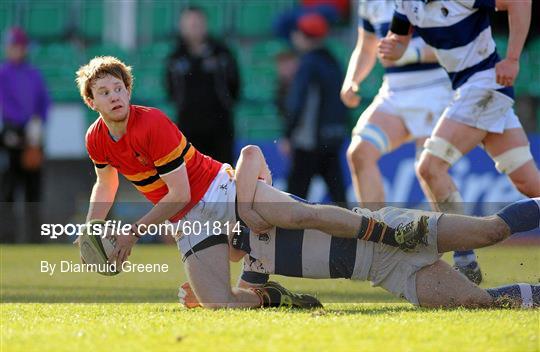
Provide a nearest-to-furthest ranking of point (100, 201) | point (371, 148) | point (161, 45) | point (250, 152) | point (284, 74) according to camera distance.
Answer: point (250, 152)
point (100, 201)
point (371, 148)
point (284, 74)
point (161, 45)

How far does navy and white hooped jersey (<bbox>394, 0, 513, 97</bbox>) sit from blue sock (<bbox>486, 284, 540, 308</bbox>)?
66.1 inches

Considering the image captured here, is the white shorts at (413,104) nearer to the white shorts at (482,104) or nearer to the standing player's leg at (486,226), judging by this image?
the white shorts at (482,104)

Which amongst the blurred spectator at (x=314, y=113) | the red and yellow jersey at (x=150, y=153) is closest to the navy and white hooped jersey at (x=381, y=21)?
the red and yellow jersey at (x=150, y=153)

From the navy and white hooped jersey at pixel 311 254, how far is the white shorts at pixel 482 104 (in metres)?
1.56

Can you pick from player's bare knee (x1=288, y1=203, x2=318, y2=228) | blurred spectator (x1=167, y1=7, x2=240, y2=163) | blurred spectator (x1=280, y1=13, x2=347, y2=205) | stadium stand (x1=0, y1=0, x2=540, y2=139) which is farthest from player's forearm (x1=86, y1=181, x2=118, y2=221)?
stadium stand (x1=0, y1=0, x2=540, y2=139)

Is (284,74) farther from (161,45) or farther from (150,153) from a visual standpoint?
(150,153)

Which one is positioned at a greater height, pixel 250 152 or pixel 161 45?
pixel 250 152

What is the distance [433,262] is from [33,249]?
717 centimetres

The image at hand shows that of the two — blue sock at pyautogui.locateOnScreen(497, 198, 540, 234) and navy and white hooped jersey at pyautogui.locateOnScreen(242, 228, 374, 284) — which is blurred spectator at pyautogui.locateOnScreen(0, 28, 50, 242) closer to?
navy and white hooped jersey at pyautogui.locateOnScreen(242, 228, 374, 284)

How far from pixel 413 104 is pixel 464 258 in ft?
6.42

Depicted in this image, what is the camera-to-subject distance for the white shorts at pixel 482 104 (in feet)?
25.5

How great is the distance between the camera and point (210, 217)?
6.94 m

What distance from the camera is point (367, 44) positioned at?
9.28 metres

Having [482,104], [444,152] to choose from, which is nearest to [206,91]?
[444,152]
